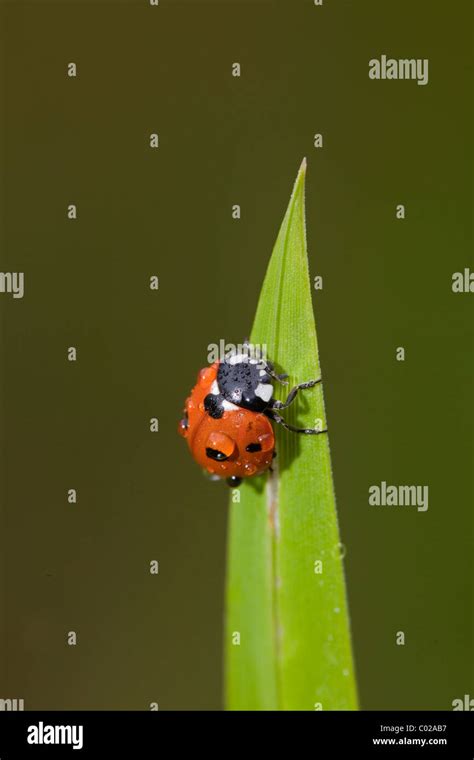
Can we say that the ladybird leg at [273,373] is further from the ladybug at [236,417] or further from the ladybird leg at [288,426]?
the ladybird leg at [288,426]

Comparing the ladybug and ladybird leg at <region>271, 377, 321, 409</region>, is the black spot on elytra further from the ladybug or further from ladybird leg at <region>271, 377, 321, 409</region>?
ladybird leg at <region>271, 377, 321, 409</region>

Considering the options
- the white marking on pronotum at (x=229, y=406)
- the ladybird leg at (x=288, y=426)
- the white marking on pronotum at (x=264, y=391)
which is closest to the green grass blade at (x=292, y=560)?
the ladybird leg at (x=288, y=426)

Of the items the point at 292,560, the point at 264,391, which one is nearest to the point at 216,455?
the point at 264,391

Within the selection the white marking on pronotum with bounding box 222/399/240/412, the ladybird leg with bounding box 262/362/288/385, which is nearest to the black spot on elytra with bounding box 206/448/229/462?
the white marking on pronotum with bounding box 222/399/240/412

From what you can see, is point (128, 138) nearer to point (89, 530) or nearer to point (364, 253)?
point (364, 253)

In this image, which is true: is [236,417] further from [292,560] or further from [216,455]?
[292,560]
